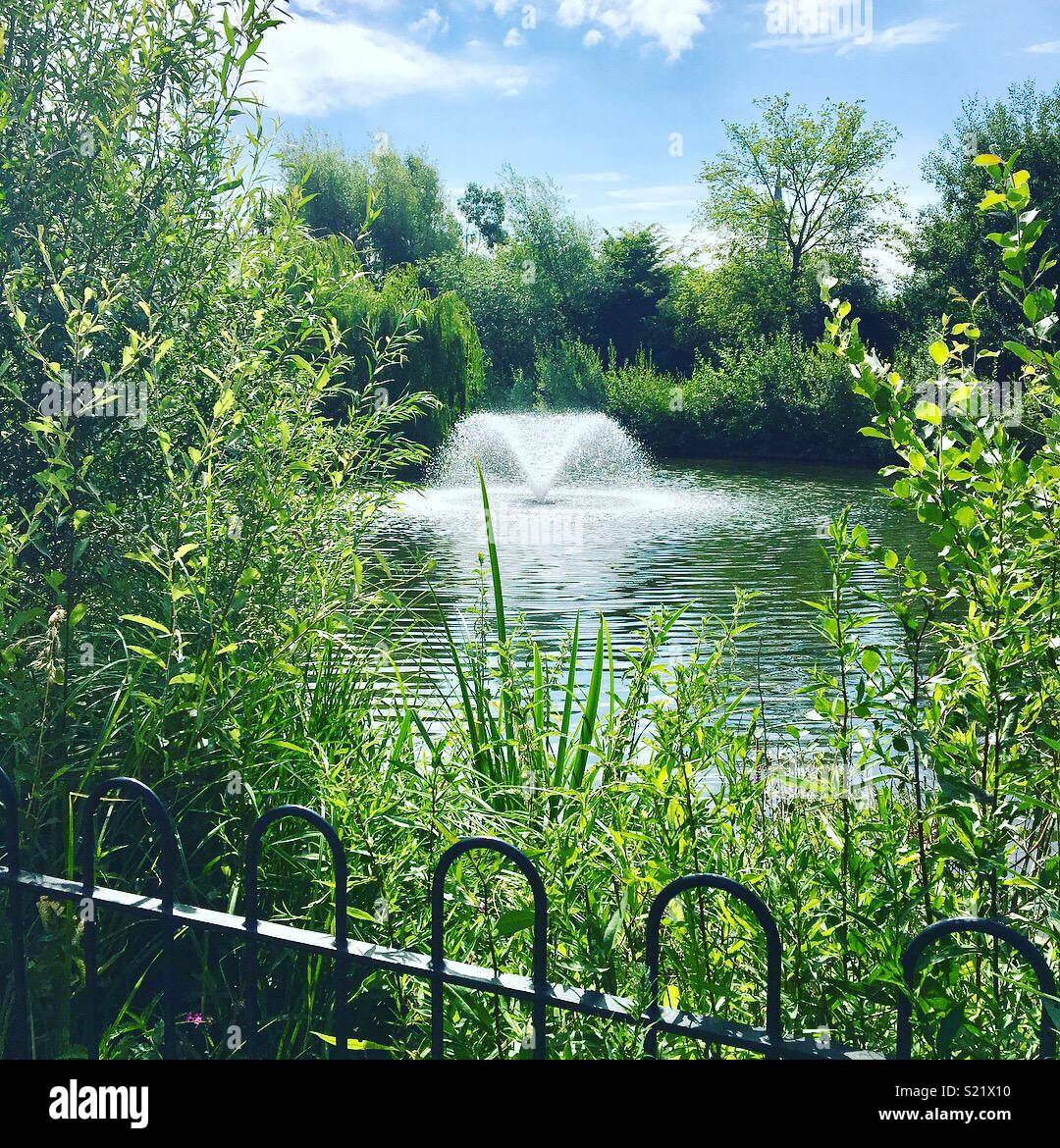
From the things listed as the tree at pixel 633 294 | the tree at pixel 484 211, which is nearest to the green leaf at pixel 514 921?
the tree at pixel 633 294

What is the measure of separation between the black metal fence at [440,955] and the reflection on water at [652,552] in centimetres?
148

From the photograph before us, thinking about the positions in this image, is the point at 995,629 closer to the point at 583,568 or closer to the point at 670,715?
the point at 670,715

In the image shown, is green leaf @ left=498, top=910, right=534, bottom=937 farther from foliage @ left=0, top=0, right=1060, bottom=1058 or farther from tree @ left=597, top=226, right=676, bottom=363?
tree @ left=597, top=226, right=676, bottom=363

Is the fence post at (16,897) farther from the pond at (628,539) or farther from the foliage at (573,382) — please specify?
the foliage at (573,382)

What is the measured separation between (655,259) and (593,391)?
9668mm

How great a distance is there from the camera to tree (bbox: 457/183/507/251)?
57781 mm

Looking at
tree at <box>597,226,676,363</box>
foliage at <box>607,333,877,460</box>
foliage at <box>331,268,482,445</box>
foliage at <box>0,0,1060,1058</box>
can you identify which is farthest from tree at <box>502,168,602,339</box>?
foliage at <box>0,0,1060,1058</box>

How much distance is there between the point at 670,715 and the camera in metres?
2.06

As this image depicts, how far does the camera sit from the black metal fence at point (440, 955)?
1.43 metres

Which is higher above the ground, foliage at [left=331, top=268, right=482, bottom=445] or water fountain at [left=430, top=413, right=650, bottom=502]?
foliage at [left=331, top=268, right=482, bottom=445]

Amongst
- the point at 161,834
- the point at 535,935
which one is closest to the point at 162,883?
the point at 161,834

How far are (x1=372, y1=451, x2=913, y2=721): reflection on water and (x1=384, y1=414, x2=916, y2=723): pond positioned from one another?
1.2 inches

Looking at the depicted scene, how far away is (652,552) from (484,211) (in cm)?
4911

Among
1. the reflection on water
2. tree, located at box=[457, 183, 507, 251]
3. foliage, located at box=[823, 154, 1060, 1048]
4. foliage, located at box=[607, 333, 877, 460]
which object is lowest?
the reflection on water
